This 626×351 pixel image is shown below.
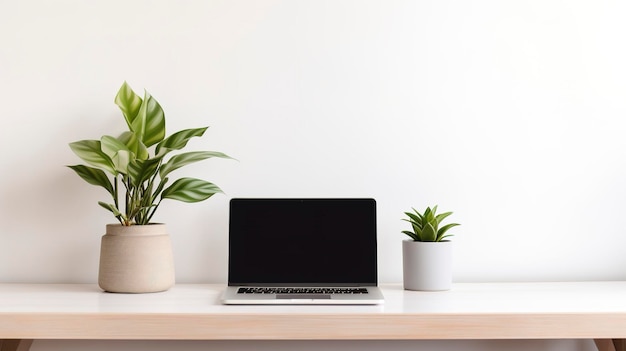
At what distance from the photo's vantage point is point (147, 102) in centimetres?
138

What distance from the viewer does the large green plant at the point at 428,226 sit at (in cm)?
137

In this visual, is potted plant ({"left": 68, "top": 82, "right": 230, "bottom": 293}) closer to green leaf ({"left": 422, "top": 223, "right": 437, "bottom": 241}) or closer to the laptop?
the laptop

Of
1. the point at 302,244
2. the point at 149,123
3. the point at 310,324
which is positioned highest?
the point at 149,123

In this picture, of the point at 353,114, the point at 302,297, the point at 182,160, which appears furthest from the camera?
the point at 353,114

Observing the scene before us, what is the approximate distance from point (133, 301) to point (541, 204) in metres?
0.91

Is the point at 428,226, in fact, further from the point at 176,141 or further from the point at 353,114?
the point at 176,141

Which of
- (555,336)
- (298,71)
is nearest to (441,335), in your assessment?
(555,336)

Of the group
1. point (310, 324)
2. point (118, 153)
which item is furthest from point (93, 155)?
point (310, 324)

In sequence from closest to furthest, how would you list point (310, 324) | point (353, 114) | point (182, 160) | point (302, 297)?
point (310, 324) → point (302, 297) → point (182, 160) → point (353, 114)

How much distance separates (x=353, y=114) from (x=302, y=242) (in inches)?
12.9

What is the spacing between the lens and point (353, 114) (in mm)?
1521

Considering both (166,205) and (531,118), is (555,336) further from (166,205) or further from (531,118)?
(166,205)

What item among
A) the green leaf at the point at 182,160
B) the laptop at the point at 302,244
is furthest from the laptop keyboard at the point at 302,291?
the green leaf at the point at 182,160

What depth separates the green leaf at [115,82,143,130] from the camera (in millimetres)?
1376
